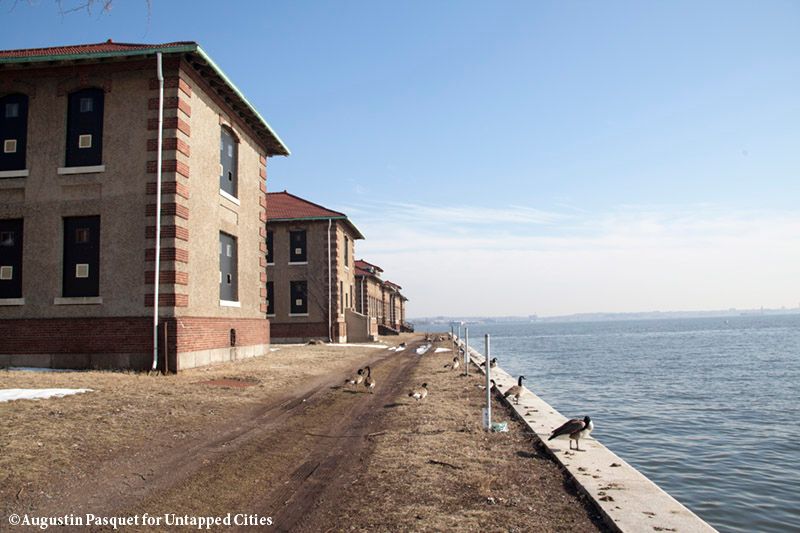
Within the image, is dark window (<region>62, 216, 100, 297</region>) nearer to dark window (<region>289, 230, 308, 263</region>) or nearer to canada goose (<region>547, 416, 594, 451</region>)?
canada goose (<region>547, 416, 594, 451</region>)

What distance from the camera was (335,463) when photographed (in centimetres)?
889

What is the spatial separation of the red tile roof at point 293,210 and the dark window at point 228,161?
54.3 ft

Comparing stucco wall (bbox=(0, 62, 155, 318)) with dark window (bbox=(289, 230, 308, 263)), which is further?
dark window (bbox=(289, 230, 308, 263))

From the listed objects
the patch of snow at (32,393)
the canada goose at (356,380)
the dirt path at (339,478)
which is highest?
the patch of snow at (32,393)

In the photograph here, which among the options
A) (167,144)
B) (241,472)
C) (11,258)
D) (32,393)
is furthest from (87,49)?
(241,472)

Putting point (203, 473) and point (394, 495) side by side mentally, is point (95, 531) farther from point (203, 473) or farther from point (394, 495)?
point (394, 495)

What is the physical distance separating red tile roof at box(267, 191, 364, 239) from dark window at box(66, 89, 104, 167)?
21765 millimetres

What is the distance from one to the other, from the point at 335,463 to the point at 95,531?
3.67m

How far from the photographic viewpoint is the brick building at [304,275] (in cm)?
4012

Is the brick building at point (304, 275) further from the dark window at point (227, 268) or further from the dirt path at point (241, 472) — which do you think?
the dirt path at point (241, 472)

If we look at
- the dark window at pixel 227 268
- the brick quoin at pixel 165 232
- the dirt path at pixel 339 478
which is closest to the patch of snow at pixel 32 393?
the dirt path at pixel 339 478

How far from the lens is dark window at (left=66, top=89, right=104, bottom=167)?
18.4m

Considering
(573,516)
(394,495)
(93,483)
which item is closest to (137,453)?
(93,483)

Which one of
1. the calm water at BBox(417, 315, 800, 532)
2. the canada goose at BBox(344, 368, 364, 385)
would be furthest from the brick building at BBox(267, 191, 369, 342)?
the canada goose at BBox(344, 368, 364, 385)
